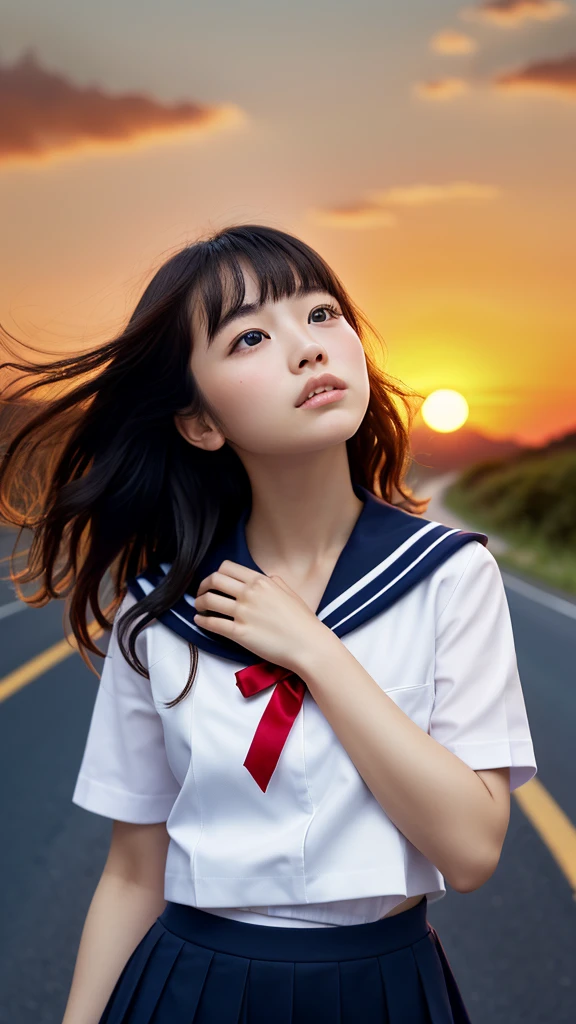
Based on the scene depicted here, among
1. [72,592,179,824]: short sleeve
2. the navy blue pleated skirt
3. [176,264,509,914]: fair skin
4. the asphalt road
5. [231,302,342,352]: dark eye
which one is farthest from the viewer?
the asphalt road

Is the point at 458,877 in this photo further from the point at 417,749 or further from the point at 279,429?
the point at 279,429

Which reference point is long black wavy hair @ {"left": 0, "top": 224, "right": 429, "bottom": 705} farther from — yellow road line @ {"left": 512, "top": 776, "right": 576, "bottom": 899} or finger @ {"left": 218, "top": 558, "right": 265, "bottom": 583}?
yellow road line @ {"left": 512, "top": 776, "right": 576, "bottom": 899}

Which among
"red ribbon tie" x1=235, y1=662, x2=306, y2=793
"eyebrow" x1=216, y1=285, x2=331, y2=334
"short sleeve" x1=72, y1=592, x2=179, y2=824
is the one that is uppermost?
"eyebrow" x1=216, y1=285, x2=331, y2=334

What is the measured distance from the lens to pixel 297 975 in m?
1.62

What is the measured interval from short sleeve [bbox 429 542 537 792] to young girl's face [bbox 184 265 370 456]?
0.31 metres

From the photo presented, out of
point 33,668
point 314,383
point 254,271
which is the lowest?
point 33,668

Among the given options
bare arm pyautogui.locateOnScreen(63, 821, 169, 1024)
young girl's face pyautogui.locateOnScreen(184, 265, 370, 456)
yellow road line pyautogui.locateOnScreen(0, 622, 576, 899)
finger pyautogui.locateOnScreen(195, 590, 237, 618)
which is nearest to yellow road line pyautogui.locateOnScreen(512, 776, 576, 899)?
yellow road line pyautogui.locateOnScreen(0, 622, 576, 899)

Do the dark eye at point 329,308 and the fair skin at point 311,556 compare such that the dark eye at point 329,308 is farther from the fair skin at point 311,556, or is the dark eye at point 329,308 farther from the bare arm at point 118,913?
the bare arm at point 118,913

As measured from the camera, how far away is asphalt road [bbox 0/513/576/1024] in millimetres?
3459

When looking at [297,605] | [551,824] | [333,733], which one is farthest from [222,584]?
[551,824]

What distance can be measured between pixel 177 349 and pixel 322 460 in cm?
33

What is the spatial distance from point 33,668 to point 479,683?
6685 mm

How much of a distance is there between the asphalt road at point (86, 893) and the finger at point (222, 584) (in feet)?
6.97

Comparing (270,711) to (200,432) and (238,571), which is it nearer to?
(238,571)
